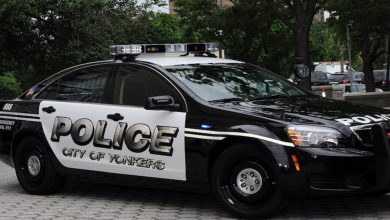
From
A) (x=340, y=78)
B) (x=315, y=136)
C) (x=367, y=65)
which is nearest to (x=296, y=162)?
(x=315, y=136)

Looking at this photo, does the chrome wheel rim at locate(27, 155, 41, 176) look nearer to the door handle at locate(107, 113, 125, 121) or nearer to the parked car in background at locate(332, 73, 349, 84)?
the door handle at locate(107, 113, 125, 121)

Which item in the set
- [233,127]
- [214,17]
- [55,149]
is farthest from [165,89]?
[214,17]

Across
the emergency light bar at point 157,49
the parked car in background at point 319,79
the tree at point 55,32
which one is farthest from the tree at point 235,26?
the emergency light bar at point 157,49

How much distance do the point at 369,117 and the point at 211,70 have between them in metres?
1.70

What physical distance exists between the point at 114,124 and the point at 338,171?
7.54 feet

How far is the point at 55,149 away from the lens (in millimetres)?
6934

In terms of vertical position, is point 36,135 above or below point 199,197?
above

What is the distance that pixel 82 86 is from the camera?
7.02m

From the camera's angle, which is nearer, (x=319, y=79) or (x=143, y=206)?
(x=143, y=206)

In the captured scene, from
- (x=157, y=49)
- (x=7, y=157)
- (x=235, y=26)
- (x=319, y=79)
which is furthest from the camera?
(x=319, y=79)

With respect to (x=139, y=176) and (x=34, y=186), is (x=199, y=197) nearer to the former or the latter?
(x=139, y=176)

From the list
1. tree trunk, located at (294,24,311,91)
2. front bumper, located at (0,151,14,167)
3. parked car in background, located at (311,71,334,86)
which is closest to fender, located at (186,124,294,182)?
front bumper, located at (0,151,14,167)

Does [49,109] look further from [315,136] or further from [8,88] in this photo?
[8,88]

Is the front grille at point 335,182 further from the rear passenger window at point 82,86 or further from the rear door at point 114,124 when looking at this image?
the rear passenger window at point 82,86
